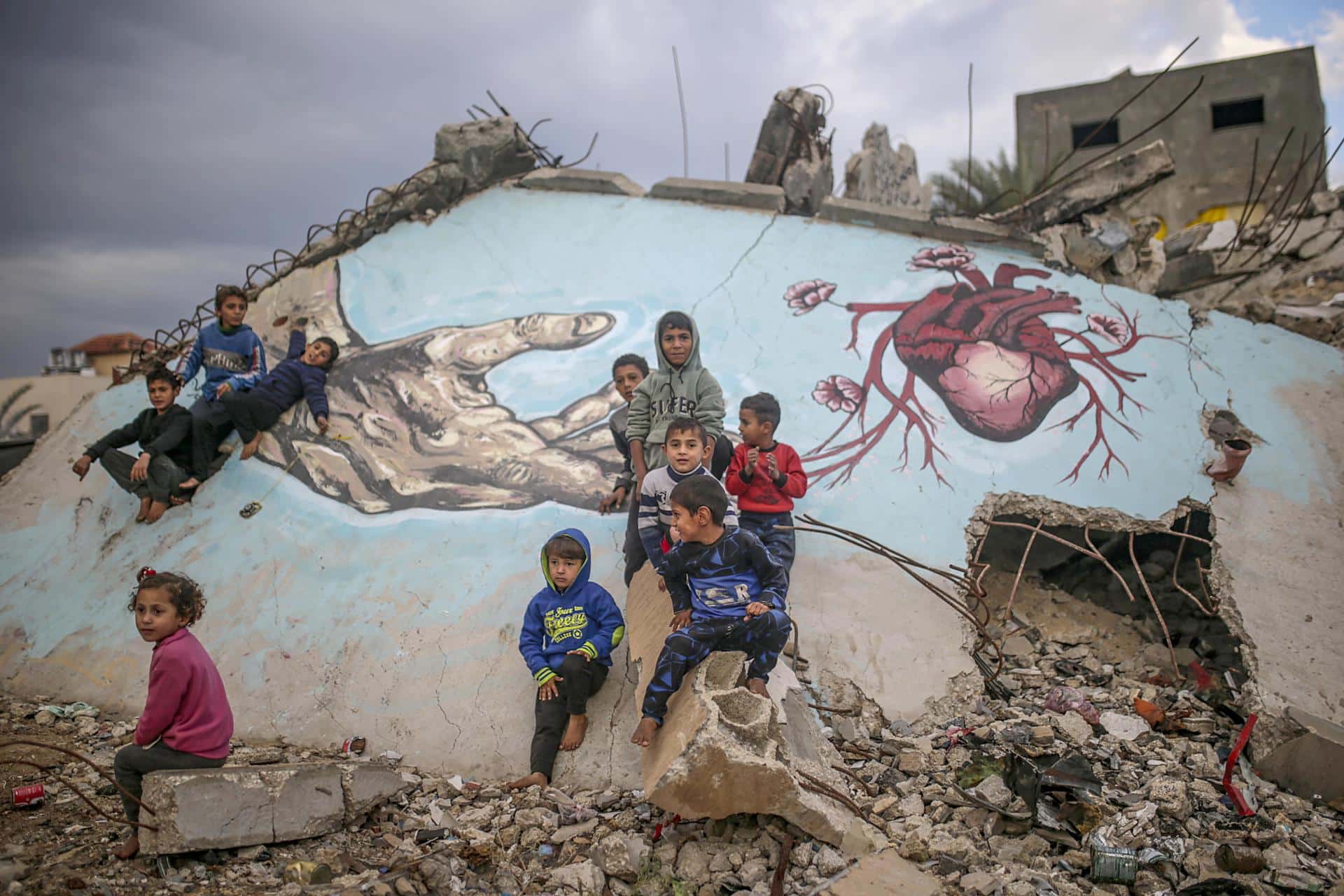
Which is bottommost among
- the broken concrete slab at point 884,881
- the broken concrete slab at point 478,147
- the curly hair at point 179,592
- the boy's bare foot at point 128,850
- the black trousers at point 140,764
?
the boy's bare foot at point 128,850

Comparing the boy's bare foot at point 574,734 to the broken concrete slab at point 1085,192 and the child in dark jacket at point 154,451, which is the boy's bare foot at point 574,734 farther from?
the broken concrete slab at point 1085,192

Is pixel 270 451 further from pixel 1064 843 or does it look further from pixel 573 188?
pixel 1064 843

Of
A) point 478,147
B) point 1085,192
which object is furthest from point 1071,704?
point 478,147

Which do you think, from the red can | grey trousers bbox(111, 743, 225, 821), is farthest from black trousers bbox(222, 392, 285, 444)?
grey trousers bbox(111, 743, 225, 821)

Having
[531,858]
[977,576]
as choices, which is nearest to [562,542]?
[531,858]

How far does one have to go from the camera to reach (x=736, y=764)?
9.71ft

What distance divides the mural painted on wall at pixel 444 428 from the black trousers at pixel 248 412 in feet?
0.31

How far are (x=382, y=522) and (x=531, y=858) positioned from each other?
2722mm

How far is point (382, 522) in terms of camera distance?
541 centimetres

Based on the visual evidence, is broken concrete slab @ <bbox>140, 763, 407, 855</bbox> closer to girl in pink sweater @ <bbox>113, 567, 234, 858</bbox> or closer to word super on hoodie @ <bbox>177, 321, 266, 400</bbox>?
girl in pink sweater @ <bbox>113, 567, 234, 858</bbox>

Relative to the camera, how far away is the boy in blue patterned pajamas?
3.40 m

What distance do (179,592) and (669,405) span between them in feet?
8.09

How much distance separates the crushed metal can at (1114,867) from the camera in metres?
3.06

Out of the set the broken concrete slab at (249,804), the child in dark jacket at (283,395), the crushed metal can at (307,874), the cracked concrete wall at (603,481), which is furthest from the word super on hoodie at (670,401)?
the child in dark jacket at (283,395)
